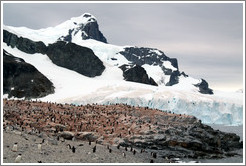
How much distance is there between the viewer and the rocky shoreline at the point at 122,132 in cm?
3229

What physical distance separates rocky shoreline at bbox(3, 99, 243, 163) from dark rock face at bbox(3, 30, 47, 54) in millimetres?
125337

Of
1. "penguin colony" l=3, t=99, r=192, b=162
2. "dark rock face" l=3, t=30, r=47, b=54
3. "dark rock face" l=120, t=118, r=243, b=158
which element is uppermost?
"dark rock face" l=3, t=30, r=47, b=54

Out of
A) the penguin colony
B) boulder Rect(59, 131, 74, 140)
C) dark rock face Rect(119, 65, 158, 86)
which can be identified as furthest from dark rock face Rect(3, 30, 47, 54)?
boulder Rect(59, 131, 74, 140)

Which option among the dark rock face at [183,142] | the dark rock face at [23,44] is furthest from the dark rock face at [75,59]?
the dark rock face at [183,142]

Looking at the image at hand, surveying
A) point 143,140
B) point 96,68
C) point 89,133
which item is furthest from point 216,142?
point 96,68

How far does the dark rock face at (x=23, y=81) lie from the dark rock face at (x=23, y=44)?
110ft

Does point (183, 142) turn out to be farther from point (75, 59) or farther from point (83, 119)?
point (75, 59)

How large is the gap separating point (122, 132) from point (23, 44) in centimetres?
14065

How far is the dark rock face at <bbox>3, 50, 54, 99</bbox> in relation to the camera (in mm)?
122125

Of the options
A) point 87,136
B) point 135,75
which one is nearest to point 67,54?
point 135,75

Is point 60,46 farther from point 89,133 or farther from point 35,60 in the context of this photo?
point 89,133

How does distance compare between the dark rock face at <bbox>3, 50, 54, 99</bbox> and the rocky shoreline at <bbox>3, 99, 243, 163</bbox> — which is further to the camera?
the dark rock face at <bbox>3, 50, 54, 99</bbox>

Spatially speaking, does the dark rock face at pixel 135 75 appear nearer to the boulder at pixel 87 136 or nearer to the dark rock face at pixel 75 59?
the dark rock face at pixel 75 59

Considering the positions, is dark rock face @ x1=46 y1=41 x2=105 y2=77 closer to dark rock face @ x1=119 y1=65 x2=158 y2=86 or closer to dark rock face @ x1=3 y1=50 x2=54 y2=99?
dark rock face @ x1=119 y1=65 x2=158 y2=86
